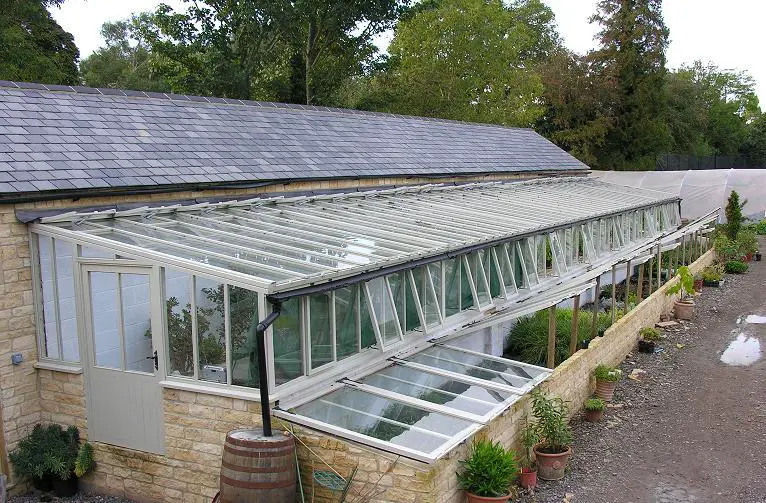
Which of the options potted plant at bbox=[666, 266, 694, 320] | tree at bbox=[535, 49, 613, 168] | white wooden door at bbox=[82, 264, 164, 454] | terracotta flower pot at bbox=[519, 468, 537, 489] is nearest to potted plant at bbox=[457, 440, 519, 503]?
terracotta flower pot at bbox=[519, 468, 537, 489]

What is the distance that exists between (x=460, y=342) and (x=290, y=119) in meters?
7.38

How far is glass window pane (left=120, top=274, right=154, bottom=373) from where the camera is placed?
23.7ft

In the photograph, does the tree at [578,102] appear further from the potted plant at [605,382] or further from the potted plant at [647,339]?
the potted plant at [605,382]

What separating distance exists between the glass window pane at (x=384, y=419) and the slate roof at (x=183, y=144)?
4.19 metres

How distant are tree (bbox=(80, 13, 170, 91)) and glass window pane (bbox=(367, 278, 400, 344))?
2364 cm

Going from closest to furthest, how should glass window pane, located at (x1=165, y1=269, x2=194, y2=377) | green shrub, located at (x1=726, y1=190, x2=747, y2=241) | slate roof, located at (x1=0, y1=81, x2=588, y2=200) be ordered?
1. glass window pane, located at (x1=165, y1=269, x2=194, y2=377)
2. slate roof, located at (x1=0, y1=81, x2=588, y2=200)
3. green shrub, located at (x1=726, y1=190, x2=747, y2=241)

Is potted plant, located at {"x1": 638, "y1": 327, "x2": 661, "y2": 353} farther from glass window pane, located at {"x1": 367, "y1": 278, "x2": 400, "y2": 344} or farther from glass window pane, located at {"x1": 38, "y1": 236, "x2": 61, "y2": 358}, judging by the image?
glass window pane, located at {"x1": 38, "y1": 236, "x2": 61, "y2": 358}

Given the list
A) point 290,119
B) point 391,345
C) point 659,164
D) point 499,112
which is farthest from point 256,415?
point 659,164

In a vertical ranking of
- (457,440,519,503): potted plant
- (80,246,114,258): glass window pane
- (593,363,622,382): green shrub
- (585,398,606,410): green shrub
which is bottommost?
(585,398,606,410): green shrub

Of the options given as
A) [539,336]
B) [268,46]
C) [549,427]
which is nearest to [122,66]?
[268,46]

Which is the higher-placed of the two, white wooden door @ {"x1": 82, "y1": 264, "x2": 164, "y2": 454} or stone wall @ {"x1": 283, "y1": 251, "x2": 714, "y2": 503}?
white wooden door @ {"x1": 82, "y1": 264, "x2": 164, "y2": 454}

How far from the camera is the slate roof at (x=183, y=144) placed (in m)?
8.64

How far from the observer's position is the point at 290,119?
589 inches

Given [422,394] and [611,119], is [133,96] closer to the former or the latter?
[422,394]
